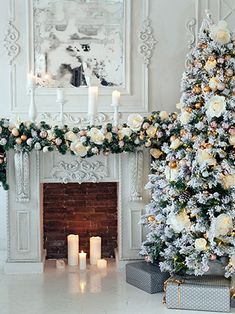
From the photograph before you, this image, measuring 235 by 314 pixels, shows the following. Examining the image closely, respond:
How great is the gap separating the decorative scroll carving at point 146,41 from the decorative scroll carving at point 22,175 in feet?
5.01

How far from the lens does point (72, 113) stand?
5910mm

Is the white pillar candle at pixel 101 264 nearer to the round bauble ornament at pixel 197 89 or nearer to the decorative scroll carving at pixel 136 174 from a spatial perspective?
the decorative scroll carving at pixel 136 174

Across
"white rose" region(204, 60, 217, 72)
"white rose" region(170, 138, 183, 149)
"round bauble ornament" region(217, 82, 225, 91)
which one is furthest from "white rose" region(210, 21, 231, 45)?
"white rose" region(170, 138, 183, 149)

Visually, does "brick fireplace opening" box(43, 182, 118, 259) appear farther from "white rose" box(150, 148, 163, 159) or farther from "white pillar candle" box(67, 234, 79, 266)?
"white rose" box(150, 148, 163, 159)

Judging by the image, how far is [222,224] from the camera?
4.65 m

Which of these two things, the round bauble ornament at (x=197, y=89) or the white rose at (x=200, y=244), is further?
the round bauble ornament at (x=197, y=89)

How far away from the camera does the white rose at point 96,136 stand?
5.26 m

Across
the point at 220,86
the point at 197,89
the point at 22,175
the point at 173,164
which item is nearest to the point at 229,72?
the point at 220,86

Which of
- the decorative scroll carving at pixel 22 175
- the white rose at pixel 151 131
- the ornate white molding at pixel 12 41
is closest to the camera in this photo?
the white rose at pixel 151 131

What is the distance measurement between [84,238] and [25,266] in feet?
2.87

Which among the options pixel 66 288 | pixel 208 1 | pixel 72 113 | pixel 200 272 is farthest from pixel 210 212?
pixel 208 1

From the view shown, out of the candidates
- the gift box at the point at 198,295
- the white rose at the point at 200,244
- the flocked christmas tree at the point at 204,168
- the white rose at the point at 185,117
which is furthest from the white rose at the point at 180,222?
the white rose at the point at 185,117

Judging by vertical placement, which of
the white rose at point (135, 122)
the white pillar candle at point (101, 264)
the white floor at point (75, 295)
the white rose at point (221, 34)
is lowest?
the white floor at point (75, 295)

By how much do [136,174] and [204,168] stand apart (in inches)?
41.1
